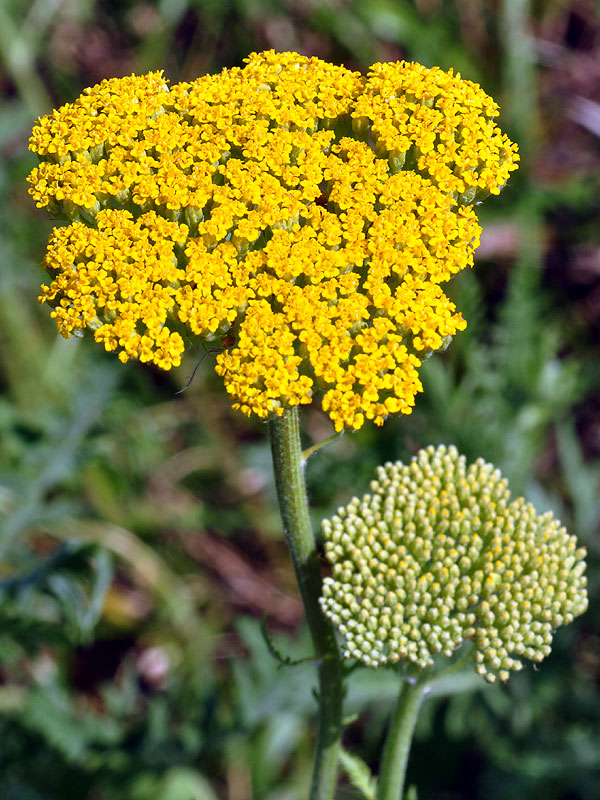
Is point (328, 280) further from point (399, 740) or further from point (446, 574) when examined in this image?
point (399, 740)

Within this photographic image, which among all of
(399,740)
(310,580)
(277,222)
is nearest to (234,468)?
(399,740)

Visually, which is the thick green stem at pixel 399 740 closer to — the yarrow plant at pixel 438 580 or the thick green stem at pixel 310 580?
the yarrow plant at pixel 438 580

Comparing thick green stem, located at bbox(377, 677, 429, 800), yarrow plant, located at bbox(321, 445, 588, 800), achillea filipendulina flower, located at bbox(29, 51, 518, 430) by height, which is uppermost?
achillea filipendulina flower, located at bbox(29, 51, 518, 430)

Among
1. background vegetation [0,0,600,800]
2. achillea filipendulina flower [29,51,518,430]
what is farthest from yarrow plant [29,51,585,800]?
background vegetation [0,0,600,800]

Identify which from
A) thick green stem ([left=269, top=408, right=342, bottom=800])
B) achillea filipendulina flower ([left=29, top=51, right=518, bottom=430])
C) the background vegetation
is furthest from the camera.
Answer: the background vegetation

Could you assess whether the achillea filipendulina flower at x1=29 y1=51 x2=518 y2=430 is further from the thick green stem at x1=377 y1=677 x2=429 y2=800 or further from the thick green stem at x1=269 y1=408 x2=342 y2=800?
the thick green stem at x1=377 y1=677 x2=429 y2=800

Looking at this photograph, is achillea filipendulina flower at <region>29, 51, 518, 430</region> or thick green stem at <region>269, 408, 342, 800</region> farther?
thick green stem at <region>269, 408, 342, 800</region>

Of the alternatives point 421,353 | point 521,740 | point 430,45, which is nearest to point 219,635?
point 521,740

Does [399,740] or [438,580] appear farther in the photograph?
[399,740]

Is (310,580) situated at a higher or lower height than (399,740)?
higher
